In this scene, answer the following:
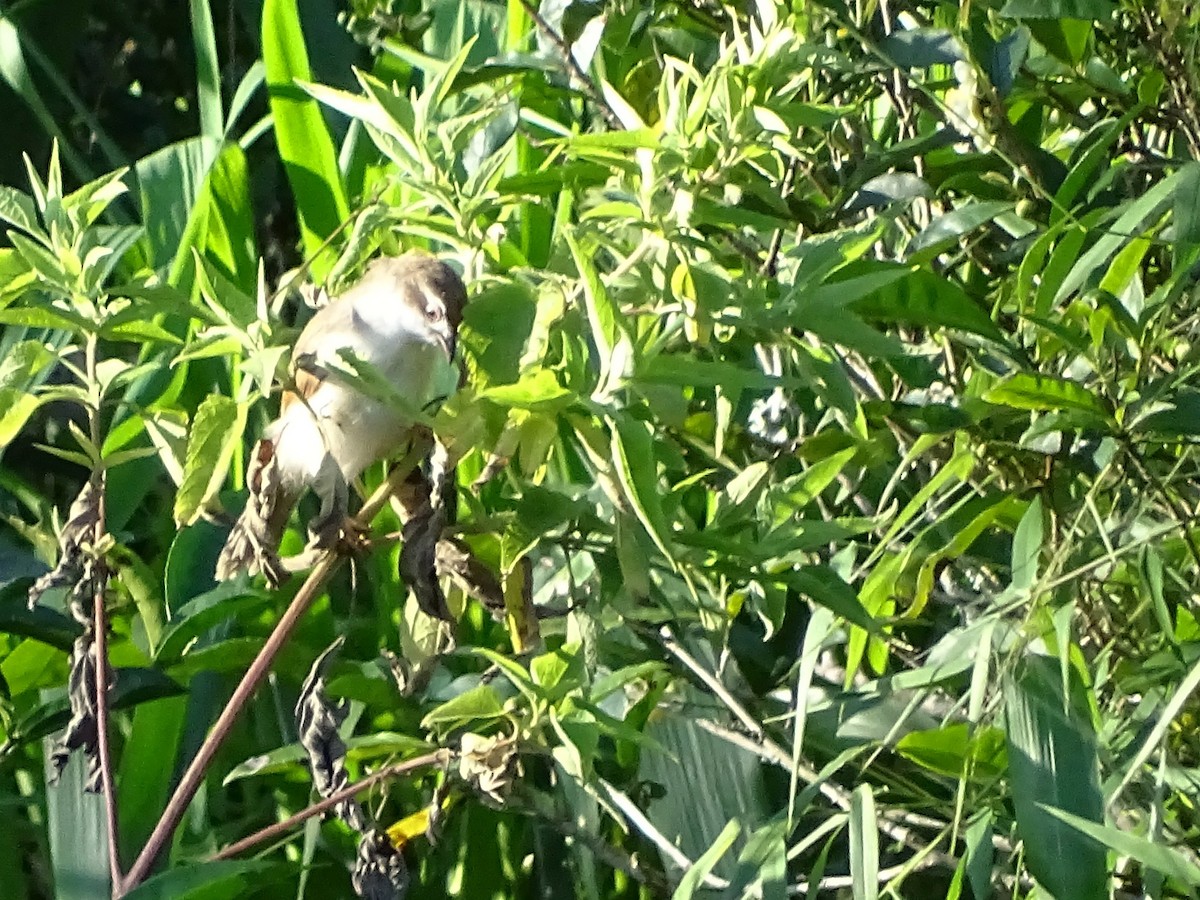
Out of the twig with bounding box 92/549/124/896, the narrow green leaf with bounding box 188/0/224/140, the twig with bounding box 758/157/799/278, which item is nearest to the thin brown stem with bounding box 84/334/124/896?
the twig with bounding box 92/549/124/896

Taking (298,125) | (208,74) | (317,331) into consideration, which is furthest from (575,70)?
(208,74)

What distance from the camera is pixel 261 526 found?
47cm

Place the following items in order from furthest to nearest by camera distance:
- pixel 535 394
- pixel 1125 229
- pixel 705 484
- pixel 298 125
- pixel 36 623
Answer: pixel 298 125
pixel 705 484
pixel 36 623
pixel 1125 229
pixel 535 394

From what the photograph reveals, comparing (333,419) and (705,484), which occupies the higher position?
(333,419)

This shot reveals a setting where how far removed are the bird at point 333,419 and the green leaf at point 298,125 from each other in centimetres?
62

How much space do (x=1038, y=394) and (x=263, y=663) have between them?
31 centimetres

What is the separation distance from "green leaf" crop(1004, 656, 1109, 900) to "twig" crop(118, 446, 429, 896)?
0.88 feet

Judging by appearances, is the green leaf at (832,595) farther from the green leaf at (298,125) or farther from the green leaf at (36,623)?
the green leaf at (298,125)

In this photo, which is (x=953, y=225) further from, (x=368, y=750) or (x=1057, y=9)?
(x=368, y=750)

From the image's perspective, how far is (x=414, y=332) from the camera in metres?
0.57

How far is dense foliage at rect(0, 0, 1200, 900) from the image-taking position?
469mm

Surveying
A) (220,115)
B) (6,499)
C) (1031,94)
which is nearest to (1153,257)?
(1031,94)

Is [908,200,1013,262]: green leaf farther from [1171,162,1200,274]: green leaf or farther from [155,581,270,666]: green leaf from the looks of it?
[155,581,270,666]: green leaf

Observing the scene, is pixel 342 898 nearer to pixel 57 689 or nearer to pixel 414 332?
pixel 57 689
